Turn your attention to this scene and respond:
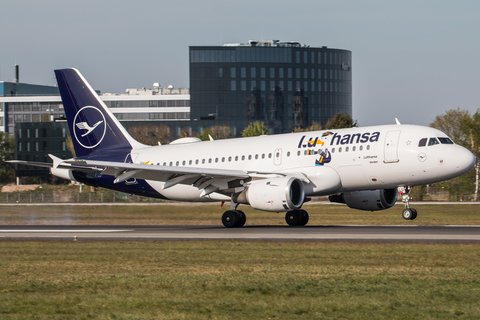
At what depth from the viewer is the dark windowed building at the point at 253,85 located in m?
149

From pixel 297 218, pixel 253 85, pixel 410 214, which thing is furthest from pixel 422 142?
pixel 253 85

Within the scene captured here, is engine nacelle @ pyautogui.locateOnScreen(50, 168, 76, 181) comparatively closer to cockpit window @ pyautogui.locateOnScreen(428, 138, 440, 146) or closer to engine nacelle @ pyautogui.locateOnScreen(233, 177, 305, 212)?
engine nacelle @ pyautogui.locateOnScreen(233, 177, 305, 212)

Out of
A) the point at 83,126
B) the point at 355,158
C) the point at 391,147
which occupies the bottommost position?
the point at 355,158

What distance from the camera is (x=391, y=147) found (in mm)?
27375

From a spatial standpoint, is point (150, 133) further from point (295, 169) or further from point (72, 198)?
point (295, 169)

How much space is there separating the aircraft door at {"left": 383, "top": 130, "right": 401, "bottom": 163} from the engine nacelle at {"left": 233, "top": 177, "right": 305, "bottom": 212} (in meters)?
4.12

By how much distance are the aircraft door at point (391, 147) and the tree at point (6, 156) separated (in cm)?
11901

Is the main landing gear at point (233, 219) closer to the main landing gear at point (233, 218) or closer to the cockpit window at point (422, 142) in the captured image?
the main landing gear at point (233, 218)

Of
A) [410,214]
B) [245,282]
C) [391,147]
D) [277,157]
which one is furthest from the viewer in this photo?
[277,157]

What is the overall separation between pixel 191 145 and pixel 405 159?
12606 millimetres

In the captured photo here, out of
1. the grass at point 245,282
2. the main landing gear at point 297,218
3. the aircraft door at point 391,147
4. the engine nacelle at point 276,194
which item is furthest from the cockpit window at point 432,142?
the grass at point 245,282

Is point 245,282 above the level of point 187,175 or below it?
below

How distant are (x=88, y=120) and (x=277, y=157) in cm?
1243

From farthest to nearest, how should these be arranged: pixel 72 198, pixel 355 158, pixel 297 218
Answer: pixel 72 198, pixel 297 218, pixel 355 158
